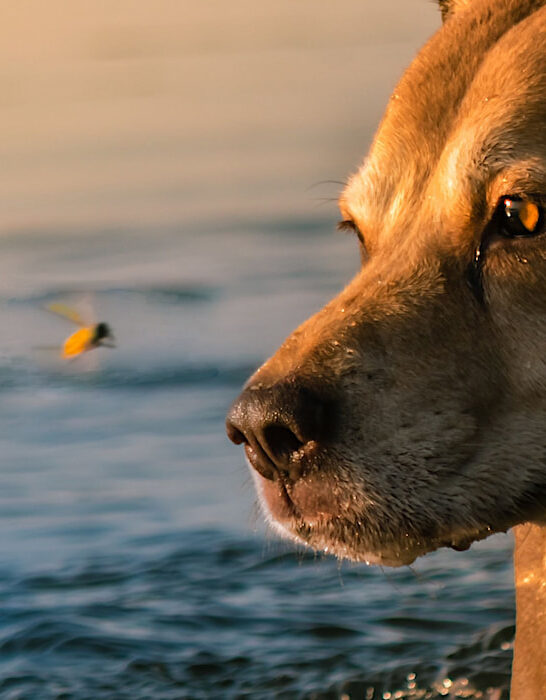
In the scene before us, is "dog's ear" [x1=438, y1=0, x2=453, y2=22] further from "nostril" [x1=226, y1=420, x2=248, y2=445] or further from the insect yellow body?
the insect yellow body

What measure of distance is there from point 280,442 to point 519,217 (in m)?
0.84

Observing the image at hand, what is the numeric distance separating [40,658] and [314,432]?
2676 millimetres

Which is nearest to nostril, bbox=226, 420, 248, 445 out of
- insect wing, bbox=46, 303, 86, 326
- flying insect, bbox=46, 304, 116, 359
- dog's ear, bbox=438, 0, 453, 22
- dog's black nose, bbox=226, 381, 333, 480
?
dog's black nose, bbox=226, 381, 333, 480

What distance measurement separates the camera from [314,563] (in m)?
7.35

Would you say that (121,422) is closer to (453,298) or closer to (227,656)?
(227,656)

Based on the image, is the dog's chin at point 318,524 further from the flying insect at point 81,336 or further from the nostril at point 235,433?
the flying insect at point 81,336

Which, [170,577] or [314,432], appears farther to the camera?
[170,577]

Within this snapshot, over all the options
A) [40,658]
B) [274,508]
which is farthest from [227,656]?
[274,508]

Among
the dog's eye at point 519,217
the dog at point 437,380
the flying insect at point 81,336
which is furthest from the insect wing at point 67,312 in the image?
the dog's eye at point 519,217

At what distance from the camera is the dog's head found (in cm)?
432

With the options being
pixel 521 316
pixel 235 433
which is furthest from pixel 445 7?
pixel 235 433

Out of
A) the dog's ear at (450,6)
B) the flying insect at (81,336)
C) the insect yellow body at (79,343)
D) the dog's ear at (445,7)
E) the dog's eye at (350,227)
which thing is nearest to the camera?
the dog's eye at (350,227)

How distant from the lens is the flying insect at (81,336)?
8188mm

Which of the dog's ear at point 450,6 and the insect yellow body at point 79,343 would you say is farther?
the insect yellow body at point 79,343
